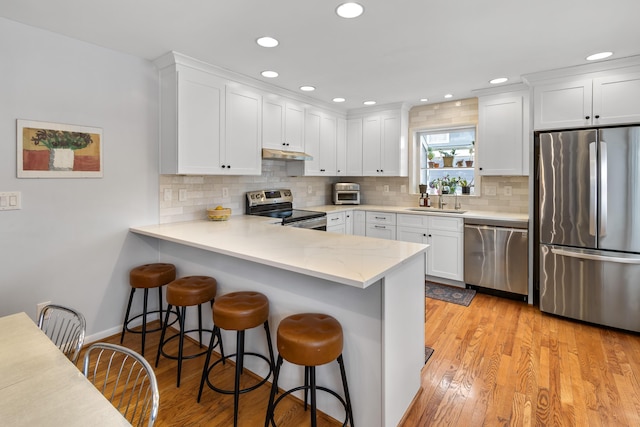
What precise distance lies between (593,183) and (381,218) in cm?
225

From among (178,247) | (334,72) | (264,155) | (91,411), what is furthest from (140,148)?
(91,411)

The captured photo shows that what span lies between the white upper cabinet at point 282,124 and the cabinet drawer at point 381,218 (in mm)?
1332

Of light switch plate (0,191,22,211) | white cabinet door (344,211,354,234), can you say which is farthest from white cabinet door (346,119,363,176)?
light switch plate (0,191,22,211)

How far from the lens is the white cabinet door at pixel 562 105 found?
301 cm

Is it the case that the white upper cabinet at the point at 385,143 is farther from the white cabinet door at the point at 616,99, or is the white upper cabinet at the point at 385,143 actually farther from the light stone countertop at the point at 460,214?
the white cabinet door at the point at 616,99

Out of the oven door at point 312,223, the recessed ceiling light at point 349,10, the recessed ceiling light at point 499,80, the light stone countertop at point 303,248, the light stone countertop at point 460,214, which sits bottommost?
the light stone countertop at point 303,248

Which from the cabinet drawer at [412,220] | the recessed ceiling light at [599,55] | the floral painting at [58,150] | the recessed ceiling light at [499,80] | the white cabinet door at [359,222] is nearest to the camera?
the floral painting at [58,150]

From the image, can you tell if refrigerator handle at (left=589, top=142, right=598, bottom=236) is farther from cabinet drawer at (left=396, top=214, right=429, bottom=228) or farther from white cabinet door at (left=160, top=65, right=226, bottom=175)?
white cabinet door at (left=160, top=65, right=226, bottom=175)

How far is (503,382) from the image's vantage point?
2.13m

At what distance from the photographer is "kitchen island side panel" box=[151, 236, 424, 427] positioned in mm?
1612

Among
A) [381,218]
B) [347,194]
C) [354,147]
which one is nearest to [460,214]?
[381,218]

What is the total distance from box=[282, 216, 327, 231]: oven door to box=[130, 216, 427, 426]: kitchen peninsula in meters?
1.24

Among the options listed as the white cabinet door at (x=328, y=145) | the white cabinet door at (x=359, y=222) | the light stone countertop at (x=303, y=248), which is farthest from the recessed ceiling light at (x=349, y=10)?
the white cabinet door at (x=359, y=222)

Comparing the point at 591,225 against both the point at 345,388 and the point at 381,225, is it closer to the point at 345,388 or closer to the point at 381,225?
the point at 381,225
